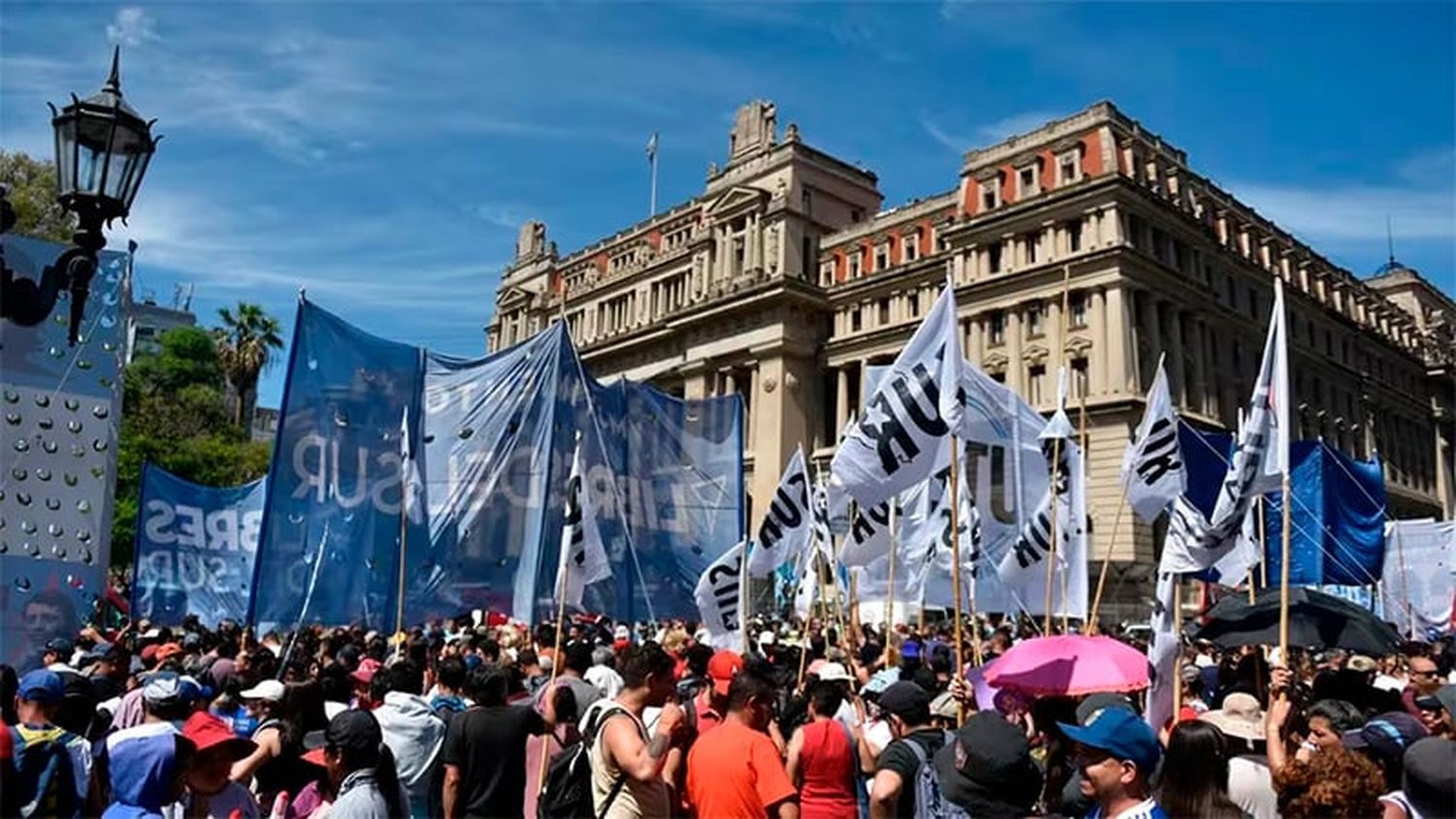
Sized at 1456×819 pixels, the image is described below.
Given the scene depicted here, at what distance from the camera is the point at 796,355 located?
5356cm

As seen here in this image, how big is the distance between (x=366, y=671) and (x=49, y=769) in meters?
4.04

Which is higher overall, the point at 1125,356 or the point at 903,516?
the point at 1125,356

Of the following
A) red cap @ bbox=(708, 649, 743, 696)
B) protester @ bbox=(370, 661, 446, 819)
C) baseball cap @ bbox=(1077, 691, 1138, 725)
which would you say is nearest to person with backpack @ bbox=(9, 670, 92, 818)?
protester @ bbox=(370, 661, 446, 819)

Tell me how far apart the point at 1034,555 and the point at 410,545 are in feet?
27.1

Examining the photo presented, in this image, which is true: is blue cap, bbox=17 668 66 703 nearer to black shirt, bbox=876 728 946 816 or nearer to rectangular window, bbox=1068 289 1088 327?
black shirt, bbox=876 728 946 816

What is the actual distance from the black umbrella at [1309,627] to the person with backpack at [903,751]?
13.7 ft

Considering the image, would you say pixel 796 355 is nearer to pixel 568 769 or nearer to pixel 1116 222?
pixel 1116 222

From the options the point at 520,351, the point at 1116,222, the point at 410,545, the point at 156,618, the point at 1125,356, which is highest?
the point at 1116,222

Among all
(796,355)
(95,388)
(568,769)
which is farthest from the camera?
(796,355)

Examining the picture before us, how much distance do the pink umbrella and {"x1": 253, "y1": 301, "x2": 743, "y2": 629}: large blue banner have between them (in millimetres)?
7544

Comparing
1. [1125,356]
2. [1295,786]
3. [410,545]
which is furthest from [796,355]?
[1295,786]

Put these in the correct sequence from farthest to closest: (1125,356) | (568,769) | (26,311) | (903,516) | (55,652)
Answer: (1125,356)
(903,516)
(55,652)
(26,311)
(568,769)

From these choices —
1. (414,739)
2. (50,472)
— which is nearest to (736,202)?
(50,472)

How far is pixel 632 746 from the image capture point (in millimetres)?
4660
